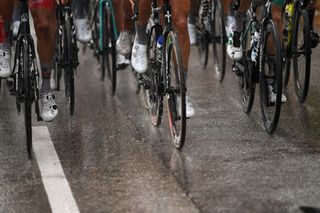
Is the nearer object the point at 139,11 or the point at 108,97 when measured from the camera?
the point at 139,11

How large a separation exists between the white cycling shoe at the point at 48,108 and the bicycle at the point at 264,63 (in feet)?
6.16

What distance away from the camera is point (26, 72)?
7.74 metres

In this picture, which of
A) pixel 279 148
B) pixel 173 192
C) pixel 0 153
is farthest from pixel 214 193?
pixel 0 153

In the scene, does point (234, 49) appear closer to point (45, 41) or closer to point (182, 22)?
point (182, 22)

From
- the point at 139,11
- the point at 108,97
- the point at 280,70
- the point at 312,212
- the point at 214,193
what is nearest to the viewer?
the point at 312,212

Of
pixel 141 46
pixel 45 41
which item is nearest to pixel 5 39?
pixel 45 41

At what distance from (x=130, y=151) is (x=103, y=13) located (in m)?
2.88

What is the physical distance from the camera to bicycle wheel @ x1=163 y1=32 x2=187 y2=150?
24.6ft

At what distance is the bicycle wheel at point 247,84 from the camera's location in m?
8.79

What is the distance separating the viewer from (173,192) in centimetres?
677

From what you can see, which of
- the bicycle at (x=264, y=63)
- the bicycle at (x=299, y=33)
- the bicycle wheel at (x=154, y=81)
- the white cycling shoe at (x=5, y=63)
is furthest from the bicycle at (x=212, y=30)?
the white cycling shoe at (x=5, y=63)

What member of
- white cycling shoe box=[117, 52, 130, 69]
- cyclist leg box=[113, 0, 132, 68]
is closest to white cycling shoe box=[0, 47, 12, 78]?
cyclist leg box=[113, 0, 132, 68]

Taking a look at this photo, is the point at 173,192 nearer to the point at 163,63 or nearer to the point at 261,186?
the point at 261,186

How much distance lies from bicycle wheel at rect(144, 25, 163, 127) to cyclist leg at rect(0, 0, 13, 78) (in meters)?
1.30
